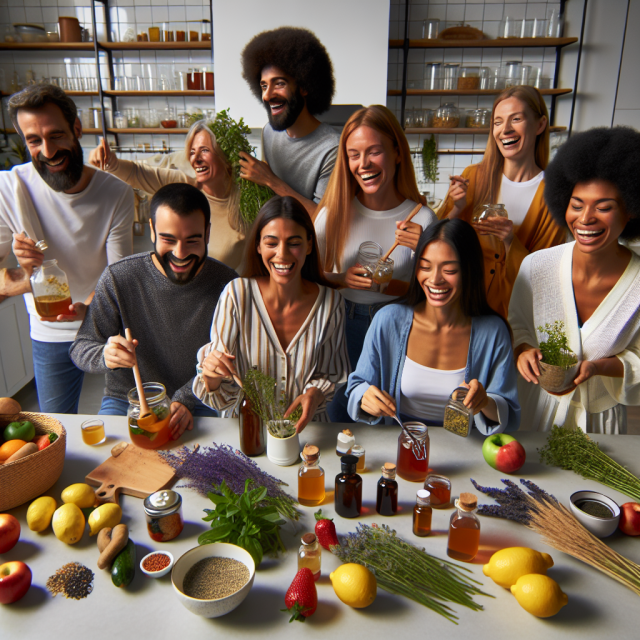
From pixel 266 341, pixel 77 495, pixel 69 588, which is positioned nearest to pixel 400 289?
pixel 266 341

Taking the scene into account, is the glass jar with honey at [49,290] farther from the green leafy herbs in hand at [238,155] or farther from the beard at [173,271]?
the green leafy herbs in hand at [238,155]

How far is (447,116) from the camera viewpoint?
512cm

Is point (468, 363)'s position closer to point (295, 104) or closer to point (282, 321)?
point (282, 321)

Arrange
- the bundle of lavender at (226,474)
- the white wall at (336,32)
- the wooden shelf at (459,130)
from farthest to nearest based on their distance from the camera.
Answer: the wooden shelf at (459,130), the white wall at (336,32), the bundle of lavender at (226,474)

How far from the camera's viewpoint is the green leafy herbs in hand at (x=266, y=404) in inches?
62.7

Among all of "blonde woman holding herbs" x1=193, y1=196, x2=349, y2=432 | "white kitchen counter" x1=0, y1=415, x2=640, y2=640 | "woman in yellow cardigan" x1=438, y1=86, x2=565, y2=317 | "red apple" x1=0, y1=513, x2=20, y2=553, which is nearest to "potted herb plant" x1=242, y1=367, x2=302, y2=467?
"white kitchen counter" x1=0, y1=415, x2=640, y2=640

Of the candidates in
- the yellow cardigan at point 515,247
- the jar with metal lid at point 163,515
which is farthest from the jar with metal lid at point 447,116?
the jar with metal lid at point 163,515

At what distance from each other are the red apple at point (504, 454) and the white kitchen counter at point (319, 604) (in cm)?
12

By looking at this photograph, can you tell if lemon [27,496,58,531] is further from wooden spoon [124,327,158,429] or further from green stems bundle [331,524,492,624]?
green stems bundle [331,524,492,624]

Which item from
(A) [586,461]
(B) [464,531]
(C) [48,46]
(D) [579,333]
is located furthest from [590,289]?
(C) [48,46]

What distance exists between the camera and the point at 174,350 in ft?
7.06

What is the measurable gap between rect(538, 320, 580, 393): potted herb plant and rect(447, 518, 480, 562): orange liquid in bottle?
675mm

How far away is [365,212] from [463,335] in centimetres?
75

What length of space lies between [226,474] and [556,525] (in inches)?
34.6
